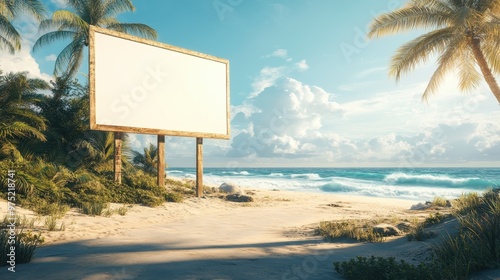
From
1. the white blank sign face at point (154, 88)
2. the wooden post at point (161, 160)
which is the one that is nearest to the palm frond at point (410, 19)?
the white blank sign face at point (154, 88)

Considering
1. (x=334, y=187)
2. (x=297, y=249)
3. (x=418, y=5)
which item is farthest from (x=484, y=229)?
(x=334, y=187)

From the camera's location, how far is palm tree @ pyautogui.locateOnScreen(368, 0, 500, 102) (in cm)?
1508

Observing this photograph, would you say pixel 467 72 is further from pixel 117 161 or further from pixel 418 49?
pixel 117 161

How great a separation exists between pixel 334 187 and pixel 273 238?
33.8m

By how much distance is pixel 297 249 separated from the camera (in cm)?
780

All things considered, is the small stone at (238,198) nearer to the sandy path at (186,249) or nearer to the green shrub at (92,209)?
the sandy path at (186,249)

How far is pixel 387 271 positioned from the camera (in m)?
5.40

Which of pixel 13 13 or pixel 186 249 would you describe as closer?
pixel 186 249

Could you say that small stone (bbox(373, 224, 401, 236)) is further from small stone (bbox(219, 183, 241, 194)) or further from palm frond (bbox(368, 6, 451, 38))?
small stone (bbox(219, 183, 241, 194))

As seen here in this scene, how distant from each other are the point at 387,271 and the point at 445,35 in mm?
14046

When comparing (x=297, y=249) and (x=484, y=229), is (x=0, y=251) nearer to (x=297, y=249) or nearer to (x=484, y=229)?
(x=297, y=249)

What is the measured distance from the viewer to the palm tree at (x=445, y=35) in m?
15.1

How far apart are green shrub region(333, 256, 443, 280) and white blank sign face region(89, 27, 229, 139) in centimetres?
1236

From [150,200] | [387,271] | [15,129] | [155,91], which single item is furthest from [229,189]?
[387,271]
